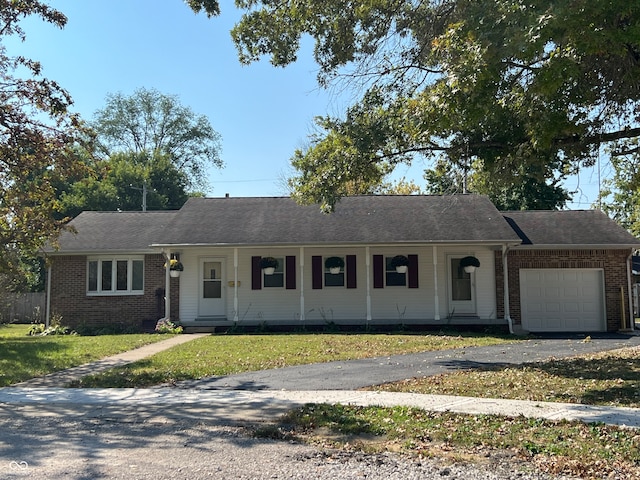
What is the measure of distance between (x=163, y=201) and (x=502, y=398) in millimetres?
38181

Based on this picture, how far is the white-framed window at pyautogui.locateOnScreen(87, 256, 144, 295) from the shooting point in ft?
67.0

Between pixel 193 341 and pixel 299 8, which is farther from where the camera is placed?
pixel 193 341

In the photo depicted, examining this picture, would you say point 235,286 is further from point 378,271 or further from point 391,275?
point 391,275

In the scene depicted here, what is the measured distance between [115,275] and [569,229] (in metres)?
16.0

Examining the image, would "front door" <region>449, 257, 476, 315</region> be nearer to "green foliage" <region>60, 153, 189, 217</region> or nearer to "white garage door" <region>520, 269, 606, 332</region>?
"white garage door" <region>520, 269, 606, 332</region>

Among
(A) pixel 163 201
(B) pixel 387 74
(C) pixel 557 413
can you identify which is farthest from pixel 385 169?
(A) pixel 163 201

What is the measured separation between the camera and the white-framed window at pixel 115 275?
2042 cm

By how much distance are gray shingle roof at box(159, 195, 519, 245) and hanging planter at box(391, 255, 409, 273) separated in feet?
2.83

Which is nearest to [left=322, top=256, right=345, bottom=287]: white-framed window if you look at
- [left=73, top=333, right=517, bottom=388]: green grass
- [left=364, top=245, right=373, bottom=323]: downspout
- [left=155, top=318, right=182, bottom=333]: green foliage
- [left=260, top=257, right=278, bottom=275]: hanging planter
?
[left=364, top=245, right=373, bottom=323]: downspout

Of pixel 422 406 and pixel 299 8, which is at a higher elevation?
pixel 299 8

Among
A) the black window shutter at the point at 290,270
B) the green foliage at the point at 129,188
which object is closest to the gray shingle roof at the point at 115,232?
the black window shutter at the point at 290,270

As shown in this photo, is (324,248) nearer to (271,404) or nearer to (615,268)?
(615,268)

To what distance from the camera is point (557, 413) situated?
7.03 meters

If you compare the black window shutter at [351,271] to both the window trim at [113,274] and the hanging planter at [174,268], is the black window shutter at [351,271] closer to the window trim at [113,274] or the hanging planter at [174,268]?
the hanging planter at [174,268]
